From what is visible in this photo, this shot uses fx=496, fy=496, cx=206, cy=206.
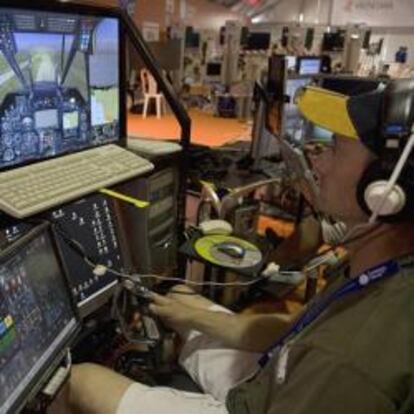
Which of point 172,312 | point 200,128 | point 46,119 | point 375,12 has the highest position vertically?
point 375,12

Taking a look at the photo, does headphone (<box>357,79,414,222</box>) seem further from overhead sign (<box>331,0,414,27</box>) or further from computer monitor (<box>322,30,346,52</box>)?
overhead sign (<box>331,0,414,27</box>)

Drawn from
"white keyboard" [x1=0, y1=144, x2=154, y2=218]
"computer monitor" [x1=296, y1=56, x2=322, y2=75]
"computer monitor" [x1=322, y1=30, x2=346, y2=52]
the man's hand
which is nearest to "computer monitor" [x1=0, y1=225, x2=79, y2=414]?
"white keyboard" [x1=0, y1=144, x2=154, y2=218]

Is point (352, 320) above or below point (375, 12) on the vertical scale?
below

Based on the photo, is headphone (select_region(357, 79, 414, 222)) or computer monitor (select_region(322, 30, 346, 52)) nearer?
headphone (select_region(357, 79, 414, 222))

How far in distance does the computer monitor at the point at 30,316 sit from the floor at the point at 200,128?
4.59 metres

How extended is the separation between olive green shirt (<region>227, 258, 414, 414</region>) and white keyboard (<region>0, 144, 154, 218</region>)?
1.58 ft

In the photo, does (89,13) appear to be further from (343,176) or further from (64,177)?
(343,176)

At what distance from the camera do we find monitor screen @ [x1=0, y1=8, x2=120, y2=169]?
94 cm

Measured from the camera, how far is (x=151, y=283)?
1426 mm

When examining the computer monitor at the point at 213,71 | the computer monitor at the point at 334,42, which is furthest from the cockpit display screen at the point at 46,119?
the computer monitor at the point at 213,71

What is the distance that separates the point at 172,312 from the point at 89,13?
0.78 m

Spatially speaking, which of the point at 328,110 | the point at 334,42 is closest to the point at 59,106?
the point at 328,110

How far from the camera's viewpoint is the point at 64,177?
963 millimetres

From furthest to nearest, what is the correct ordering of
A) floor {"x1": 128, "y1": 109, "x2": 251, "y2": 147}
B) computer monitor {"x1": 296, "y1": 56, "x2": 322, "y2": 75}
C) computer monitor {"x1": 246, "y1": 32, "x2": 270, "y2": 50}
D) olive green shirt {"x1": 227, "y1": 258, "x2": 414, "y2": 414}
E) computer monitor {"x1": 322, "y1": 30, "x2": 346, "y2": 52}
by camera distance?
computer monitor {"x1": 246, "y1": 32, "x2": 270, "y2": 50} → computer monitor {"x1": 322, "y1": 30, "x2": 346, "y2": 52} → floor {"x1": 128, "y1": 109, "x2": 251, "y2": 147} → computer monitor {"x1": 296, "y1": 56, "x2": 322, "y2": 75} → olive green shirt {"x1": 227, "y1": 258, "x2": 414, "y2": 414}
